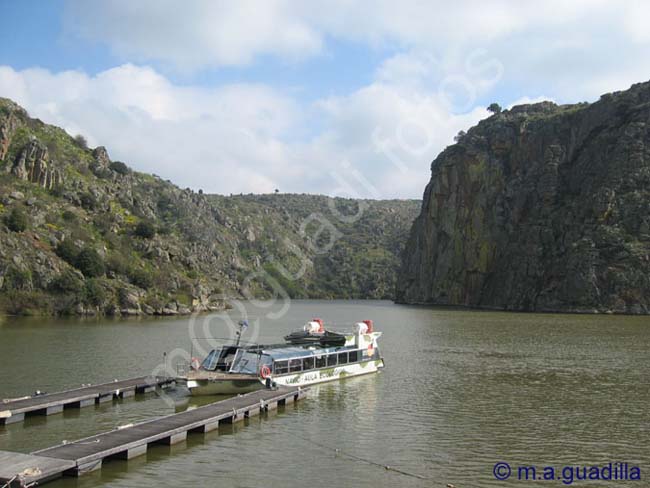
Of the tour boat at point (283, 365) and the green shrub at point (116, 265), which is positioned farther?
the green shrub at point (116, 265)

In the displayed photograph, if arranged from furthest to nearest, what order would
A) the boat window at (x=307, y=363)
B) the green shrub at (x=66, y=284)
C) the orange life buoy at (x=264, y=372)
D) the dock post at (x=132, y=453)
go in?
the green shrub at (x=66, y=284)
the boat window at (x=307, y=363)
the orange life buoy at (x=264, y=372)
the dock post at (x=132, y=453)

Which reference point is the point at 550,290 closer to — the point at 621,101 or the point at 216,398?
the point at 621,101

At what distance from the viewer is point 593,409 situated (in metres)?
32.8

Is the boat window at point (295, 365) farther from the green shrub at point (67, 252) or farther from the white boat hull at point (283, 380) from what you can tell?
the green shrub at point (67, 252)

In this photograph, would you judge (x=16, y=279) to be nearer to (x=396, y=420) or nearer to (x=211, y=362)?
(x=211, y=362)

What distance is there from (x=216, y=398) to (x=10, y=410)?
10913 millimetres

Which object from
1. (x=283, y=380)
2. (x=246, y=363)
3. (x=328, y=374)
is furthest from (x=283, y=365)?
(x=328, y=374)

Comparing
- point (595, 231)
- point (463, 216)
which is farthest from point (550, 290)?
point (463, 216)

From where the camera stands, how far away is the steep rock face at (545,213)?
412 ft

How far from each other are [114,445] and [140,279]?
91.9 meters

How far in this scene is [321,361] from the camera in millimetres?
41875

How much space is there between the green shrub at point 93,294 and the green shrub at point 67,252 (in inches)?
233

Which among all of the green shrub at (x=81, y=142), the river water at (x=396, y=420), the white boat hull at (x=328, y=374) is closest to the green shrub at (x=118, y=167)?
the green shrub at (x=81, y=142)

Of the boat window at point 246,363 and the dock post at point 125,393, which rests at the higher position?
the boat window at point 246,363
